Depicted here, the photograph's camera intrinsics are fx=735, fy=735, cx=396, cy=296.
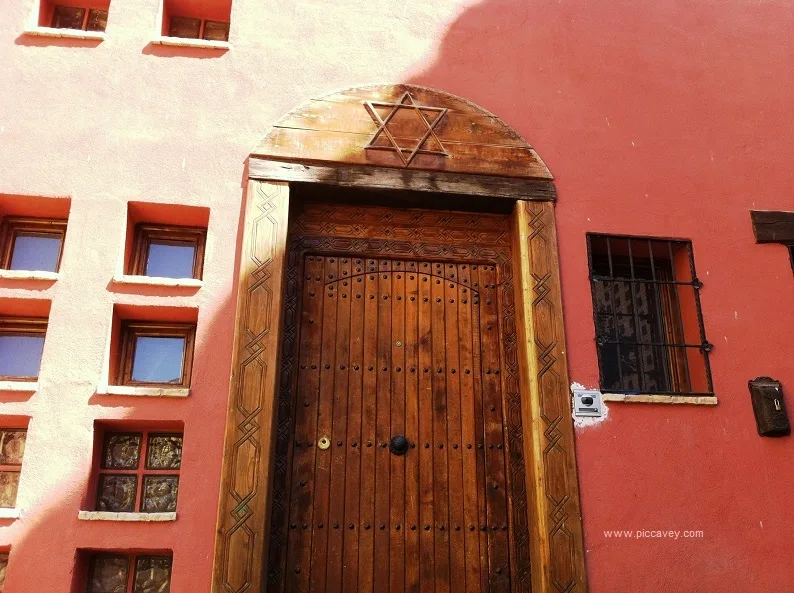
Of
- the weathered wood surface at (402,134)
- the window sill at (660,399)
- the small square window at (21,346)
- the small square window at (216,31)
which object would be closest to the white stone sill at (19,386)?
the small square window at (21,346)

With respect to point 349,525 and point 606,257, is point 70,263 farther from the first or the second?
point 606,257

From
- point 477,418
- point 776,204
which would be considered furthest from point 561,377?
point 776,204

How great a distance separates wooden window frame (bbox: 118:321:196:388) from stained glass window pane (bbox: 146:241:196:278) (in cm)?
32

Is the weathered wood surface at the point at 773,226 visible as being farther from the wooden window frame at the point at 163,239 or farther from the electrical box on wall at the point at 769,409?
the wooden window frame at the point at 163,239

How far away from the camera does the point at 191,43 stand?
4.61 metres

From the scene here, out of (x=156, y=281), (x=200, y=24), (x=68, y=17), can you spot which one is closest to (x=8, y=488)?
(x=156, y=281)

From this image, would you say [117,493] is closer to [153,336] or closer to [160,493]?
[160,493]

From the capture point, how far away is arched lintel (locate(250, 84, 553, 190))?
4418 millimetres

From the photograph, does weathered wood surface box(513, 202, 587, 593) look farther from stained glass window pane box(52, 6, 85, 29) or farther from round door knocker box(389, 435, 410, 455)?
stained glass window pane box(52, 6, 85, 29)

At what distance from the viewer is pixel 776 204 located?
4.83 m

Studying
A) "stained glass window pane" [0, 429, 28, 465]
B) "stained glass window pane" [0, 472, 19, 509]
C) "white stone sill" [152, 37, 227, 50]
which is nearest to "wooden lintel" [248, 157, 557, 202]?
"white stone sill" [152, 37, 227, 50]

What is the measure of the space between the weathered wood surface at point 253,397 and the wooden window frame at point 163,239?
386mm

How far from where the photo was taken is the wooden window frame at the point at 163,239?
14.1 feet

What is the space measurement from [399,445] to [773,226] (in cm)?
280
